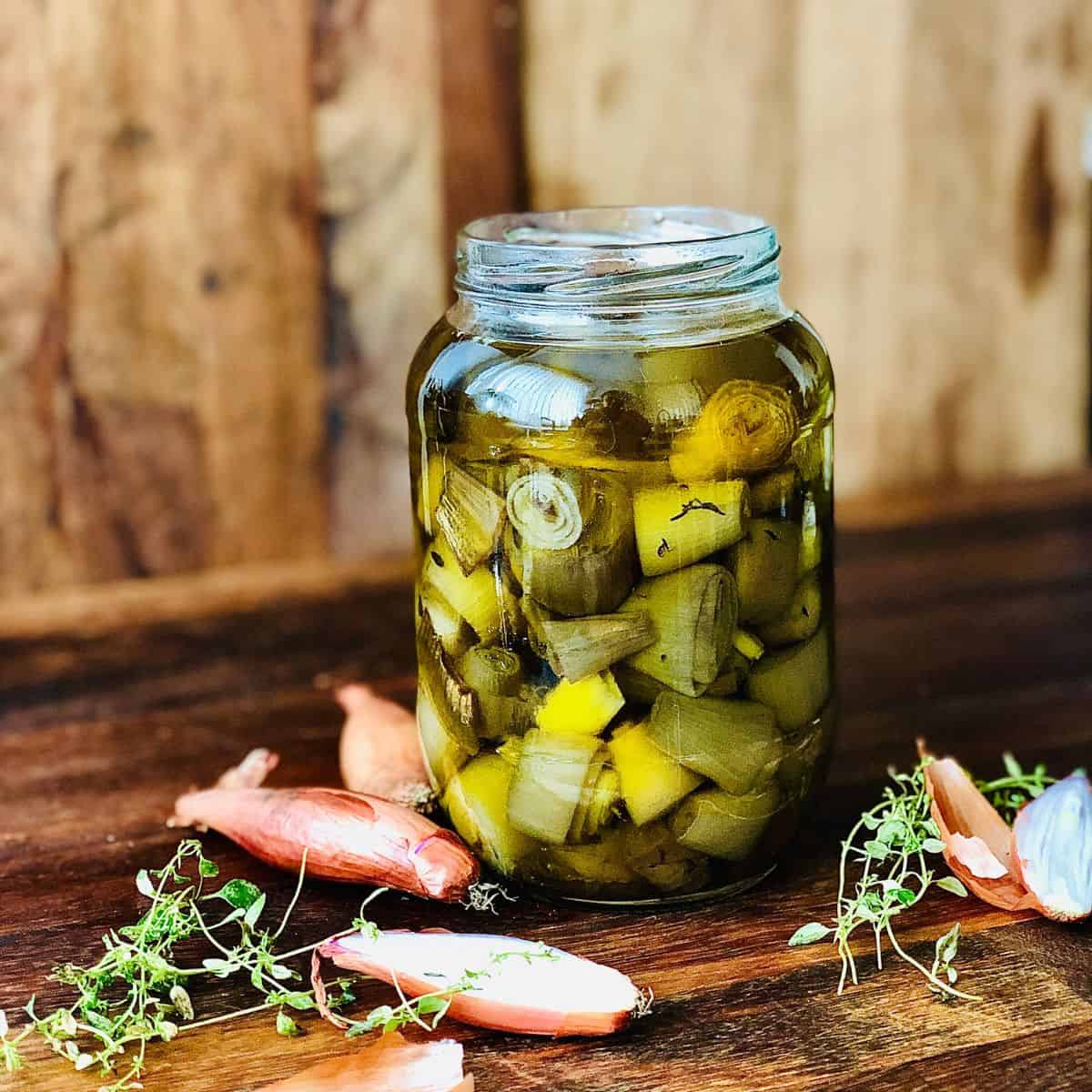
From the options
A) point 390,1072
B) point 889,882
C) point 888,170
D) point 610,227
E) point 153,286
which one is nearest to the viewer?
point 390,1072

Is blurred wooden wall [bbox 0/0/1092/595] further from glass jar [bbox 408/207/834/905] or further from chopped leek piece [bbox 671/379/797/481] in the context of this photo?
chopped leek piece [bbox 671/379/797/481]

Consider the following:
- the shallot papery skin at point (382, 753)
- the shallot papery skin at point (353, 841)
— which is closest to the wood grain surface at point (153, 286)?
the shallot papery skin at point (382, 753)

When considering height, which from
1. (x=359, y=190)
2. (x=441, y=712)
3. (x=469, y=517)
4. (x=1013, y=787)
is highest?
(x=359, y=190)

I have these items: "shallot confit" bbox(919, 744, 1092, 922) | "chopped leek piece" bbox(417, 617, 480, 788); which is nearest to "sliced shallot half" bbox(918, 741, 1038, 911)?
"shallot confit" bbox(919, 744, 1092, 922)

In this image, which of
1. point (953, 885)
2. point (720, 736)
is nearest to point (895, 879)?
point (953, 885)

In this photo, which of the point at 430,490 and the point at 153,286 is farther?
the point at 153,286

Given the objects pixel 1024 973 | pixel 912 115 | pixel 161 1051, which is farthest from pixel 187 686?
pixel 912 115

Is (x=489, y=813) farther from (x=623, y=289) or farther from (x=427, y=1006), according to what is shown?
(x=623, y=289)
